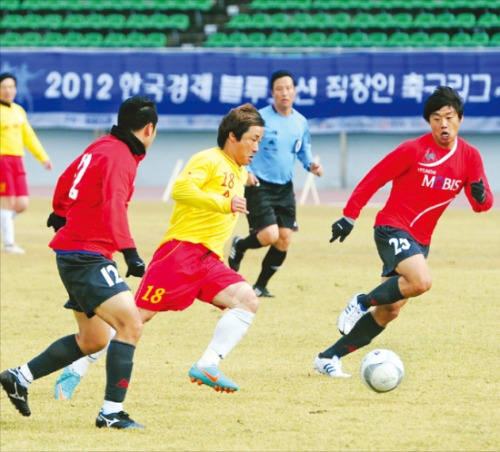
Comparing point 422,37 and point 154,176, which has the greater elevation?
point 422,37

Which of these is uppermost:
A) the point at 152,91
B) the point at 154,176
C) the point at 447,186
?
the point at 447,186

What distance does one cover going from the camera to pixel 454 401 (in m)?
7.36

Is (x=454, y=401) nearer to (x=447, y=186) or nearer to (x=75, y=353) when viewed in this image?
(x=447, y=186)

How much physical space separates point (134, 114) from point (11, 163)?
932 centimetres

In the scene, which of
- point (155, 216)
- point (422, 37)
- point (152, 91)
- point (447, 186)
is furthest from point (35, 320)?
point (422, 37)

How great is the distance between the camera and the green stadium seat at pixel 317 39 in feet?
88.0

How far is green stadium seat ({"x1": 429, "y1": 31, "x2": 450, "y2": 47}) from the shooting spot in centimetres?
2614

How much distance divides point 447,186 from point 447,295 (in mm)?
4071

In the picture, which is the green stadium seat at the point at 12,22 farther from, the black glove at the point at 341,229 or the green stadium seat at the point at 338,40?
the black glove at the point at 341,229

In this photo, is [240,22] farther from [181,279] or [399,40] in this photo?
[181,279]

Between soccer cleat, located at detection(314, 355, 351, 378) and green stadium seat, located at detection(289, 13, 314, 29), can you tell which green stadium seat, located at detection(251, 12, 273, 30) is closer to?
green stadium seat, located at detection(289, 13, 314, 29)

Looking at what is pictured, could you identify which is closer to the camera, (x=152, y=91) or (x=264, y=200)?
(x=264, y=200)

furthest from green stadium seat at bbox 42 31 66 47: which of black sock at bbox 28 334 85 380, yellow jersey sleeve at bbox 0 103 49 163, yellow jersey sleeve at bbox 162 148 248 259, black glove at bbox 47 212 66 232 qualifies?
black sock at bbox 28 334 85 380

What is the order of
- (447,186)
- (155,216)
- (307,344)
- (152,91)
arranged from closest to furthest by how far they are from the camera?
1. (447,186)
2. (307,344)
3. (155,216)
4. (152,91)
